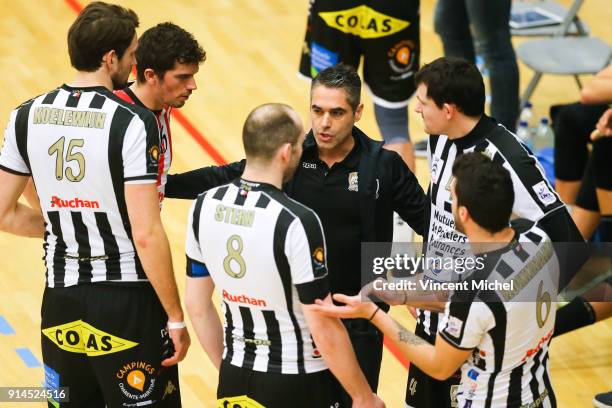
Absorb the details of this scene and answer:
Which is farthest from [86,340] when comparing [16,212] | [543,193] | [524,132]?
[524,132]

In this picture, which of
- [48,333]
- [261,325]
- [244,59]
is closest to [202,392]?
[48,333]

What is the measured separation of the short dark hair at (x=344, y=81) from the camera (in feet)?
15.0

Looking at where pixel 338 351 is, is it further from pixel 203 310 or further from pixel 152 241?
pixel 152 241

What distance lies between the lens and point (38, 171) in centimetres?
432

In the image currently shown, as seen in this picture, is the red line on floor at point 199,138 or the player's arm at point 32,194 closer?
the player's arm at point 32,194

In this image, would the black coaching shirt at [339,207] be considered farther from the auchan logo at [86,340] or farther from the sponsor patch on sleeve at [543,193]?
the auchan logo at [86,340]

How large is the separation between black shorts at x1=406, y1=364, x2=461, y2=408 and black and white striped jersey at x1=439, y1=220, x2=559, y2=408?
1.37 ft

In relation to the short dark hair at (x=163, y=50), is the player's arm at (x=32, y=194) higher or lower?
lower

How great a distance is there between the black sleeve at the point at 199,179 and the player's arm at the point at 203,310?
0.70 metres

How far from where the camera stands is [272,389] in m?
4.05

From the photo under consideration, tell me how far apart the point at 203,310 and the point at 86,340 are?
0.57m

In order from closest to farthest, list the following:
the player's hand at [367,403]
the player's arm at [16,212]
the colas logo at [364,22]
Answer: the player's hand at [367,403] < the player's arm at [16,212] < the colas logo at [364,22]

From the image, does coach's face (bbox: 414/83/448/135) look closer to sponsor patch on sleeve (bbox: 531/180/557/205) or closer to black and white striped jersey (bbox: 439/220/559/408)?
sponsor patch on sleeve (bbox: 531/180/557/205)

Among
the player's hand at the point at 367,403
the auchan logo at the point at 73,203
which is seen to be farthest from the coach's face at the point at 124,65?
the player's hand at the point at 367,403
